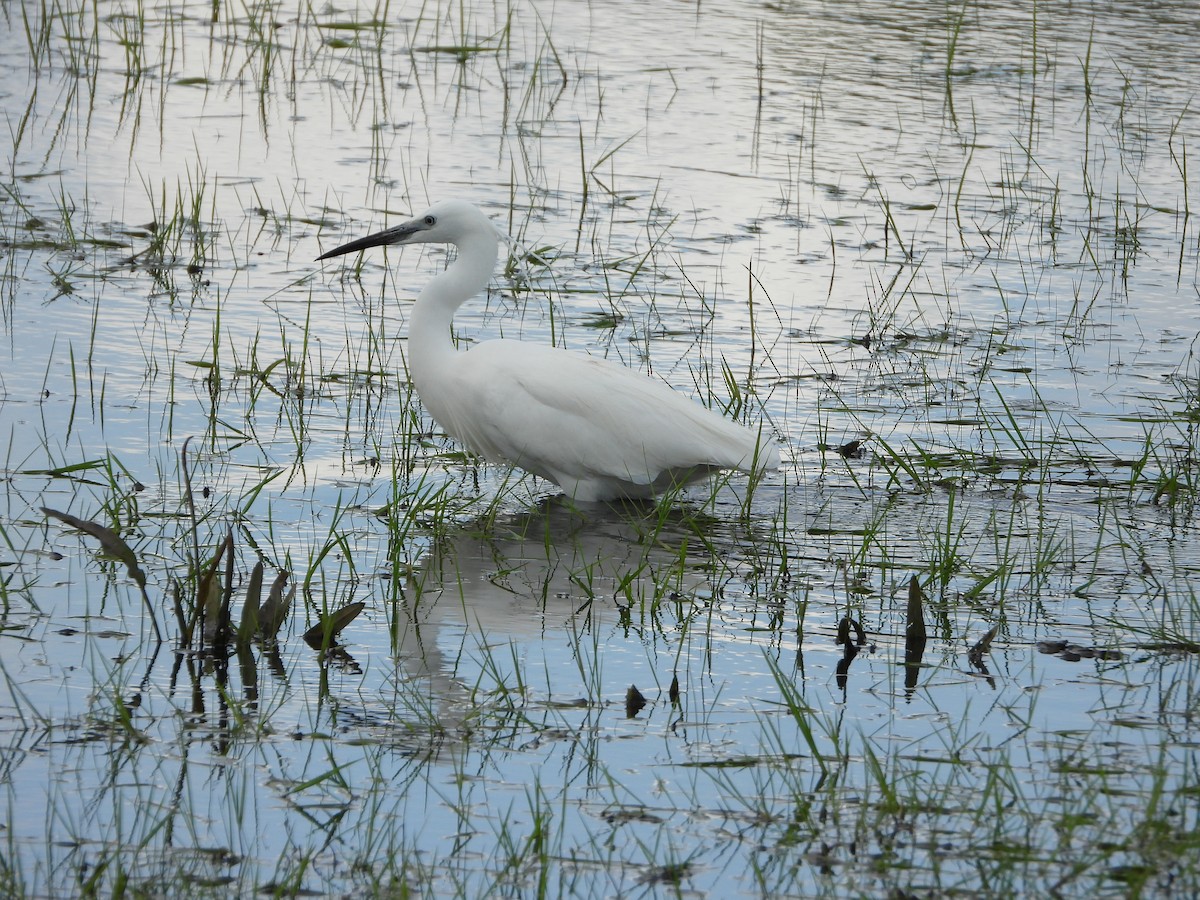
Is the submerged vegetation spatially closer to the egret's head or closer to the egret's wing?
the egret's wing

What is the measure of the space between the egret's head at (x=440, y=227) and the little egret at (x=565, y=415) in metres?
0.15

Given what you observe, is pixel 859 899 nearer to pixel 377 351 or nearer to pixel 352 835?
pixel 352 835

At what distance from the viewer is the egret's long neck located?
6148 mm

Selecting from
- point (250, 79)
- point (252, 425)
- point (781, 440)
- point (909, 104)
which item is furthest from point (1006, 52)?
point (252, 425)

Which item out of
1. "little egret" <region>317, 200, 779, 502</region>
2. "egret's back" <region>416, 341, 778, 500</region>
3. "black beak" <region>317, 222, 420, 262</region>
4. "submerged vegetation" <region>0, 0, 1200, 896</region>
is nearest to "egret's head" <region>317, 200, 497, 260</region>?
"black beak" <region>317, 222, 420, 262</region>

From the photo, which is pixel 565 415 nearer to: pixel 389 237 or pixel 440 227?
pixel 440 227

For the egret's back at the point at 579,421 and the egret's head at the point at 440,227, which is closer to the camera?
the egret's back at the point at 579,421

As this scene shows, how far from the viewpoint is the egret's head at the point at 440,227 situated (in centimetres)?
628

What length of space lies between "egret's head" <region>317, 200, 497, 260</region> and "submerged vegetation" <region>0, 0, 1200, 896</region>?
1.26 feet

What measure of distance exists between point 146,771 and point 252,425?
283 cm

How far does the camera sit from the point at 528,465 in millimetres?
6133

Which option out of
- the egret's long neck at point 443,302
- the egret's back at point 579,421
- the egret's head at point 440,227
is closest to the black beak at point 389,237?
the egret's head at point 440,227

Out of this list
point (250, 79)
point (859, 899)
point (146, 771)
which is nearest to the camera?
point (859, 899)

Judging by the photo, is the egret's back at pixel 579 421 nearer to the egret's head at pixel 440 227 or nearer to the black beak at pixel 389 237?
the egret's head at pixel 440 227
